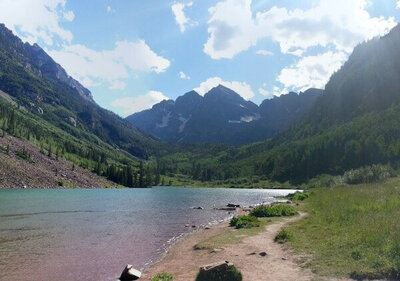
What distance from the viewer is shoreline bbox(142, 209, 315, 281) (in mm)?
24453

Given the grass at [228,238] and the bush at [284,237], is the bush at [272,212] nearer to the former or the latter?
the grass at [228,238]

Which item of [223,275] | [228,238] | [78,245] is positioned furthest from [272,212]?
[223,275]

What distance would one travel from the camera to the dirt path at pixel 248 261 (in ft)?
78.7

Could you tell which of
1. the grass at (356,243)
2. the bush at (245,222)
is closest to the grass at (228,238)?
the bush at (245,222)

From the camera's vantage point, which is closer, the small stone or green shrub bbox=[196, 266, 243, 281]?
green shrub bbox=[196, 266, 243, 281]

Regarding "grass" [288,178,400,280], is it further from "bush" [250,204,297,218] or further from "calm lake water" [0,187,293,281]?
"bush" [250,204,297,218]

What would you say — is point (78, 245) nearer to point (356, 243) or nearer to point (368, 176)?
point (356, 243)

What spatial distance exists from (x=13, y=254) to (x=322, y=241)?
3024cm

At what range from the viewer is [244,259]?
96.6ft

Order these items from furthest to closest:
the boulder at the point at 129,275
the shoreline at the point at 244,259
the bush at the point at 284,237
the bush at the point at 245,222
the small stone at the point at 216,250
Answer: the bush at the point at 245,222
the bush at the point at 284,237
the small stone at the point at 216,250
the boulder at the point at 129,275
the shoreline at the point at 244,259

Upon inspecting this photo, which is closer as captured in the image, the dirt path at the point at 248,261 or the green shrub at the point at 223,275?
the green shrub at the point at 223,275

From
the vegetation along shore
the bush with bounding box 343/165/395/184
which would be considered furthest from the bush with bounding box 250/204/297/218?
the bush with bounding box 343/165/395/184

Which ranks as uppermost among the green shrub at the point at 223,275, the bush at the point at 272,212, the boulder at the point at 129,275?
the bush at the point at 272,212

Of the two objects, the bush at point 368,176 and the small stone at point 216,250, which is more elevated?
the bush at point 368,176
